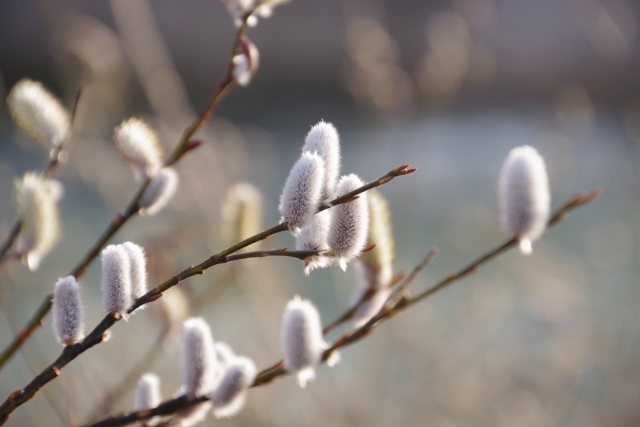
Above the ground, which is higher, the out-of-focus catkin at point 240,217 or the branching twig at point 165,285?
the branching twig at point 165,285

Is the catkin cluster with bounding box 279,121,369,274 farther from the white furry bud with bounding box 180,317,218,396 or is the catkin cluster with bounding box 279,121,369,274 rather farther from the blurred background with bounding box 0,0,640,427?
the blurred background with bounding box 0,0,640,427

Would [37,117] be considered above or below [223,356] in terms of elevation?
above

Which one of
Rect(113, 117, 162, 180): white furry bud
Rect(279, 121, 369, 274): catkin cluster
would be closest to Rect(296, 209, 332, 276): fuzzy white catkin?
Rect(279, 121, 369, 274): catkin cluster

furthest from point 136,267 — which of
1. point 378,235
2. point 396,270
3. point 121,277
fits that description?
point 396,270

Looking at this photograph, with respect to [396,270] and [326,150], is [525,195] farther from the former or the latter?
[396,270]

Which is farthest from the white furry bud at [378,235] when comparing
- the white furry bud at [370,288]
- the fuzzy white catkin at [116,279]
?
the fuzzy white catkin at [116,279]

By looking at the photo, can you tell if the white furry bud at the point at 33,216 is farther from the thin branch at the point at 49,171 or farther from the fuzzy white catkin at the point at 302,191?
the fuzzy white catkin at the point at 302,191
